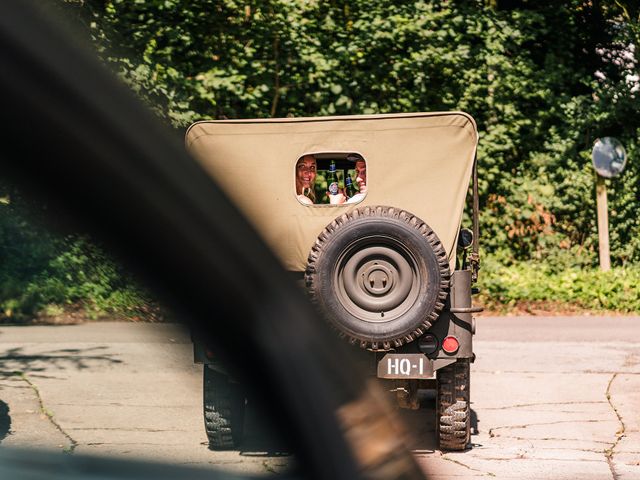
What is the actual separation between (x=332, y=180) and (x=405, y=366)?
56.0 inches

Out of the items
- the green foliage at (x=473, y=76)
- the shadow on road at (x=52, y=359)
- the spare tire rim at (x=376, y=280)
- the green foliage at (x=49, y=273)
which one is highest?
the green foliage at (x=473, y=76)

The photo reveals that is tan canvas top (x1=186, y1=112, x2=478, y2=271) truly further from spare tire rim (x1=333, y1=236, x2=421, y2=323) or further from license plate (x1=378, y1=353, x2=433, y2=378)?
license plate (x1=378, y1=353, x2=433, y2=378)

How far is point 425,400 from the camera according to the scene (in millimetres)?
7711

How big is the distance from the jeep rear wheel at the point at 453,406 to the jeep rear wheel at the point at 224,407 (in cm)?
503

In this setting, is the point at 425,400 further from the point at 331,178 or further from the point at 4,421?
the point at 4,421

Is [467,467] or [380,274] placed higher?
[380,274]

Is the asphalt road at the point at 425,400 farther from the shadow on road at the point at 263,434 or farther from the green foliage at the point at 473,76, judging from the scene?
the green foliage at the point at 473,76

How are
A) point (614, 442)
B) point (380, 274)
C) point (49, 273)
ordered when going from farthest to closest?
point (614, 442), point (380, 274), point (49, 273)

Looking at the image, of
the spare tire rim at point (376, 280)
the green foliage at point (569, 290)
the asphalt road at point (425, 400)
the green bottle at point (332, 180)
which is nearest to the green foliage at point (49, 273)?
the asphalt road at point (425, 400)

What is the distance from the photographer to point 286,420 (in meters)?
1.02

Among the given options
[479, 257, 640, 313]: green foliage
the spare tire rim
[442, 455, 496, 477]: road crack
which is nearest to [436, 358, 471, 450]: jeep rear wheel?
[442, 455, 496, 477]: road crack

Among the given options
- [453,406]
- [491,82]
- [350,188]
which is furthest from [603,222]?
[453,406]

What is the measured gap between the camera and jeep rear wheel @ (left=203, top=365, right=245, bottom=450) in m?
0.92

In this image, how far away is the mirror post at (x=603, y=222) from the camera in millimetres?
14930
